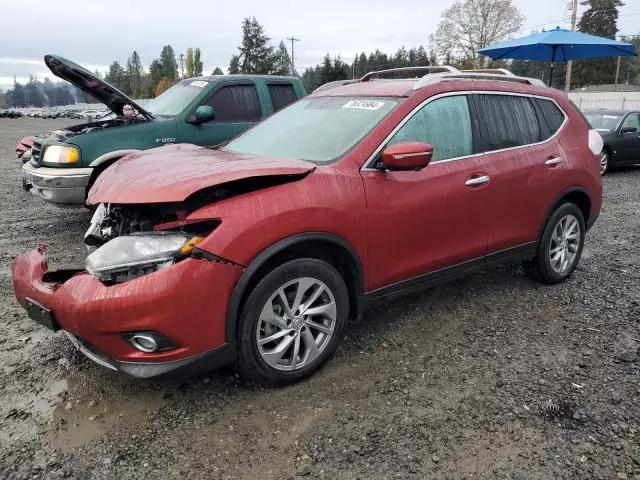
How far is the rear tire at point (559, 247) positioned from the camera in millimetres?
4402

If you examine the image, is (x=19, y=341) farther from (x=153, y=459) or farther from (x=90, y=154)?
(x=90, y=154)

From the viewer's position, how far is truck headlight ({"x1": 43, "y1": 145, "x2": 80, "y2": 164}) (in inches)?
226

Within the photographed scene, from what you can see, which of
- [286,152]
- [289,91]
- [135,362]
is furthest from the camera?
[289,91]

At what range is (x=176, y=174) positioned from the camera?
9.23ft

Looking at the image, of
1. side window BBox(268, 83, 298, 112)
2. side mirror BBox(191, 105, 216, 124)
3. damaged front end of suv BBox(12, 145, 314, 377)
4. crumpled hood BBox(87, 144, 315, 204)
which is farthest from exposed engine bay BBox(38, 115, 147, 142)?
damaged front end of suv BBox(12, 145, 314, 377)

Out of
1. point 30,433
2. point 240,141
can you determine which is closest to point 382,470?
point 30,433

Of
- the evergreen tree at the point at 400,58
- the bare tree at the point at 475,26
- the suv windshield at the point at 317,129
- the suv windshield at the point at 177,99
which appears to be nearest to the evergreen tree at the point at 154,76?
the evergreen tree at the point at 400,58

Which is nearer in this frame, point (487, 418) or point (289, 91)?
point (487, 418)

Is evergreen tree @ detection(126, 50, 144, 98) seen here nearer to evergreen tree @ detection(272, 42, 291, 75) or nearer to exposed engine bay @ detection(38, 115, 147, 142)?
evergreen tree @ detection(272, 42, 291, 75)

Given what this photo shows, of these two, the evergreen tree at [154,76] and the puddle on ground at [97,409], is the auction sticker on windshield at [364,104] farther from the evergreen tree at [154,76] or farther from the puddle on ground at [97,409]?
the evergreen tree at [154,76]

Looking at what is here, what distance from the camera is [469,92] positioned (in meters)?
3.81

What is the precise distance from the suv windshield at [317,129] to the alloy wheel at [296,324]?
81cm

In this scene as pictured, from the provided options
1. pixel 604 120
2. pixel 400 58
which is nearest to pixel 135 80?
pixel 400 58

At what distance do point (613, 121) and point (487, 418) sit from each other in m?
11.6
